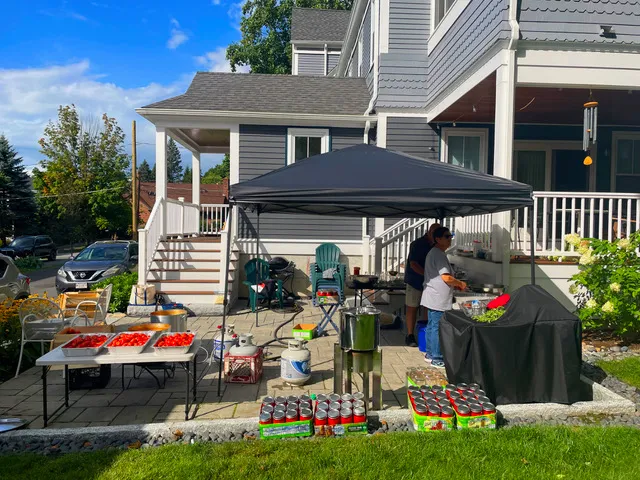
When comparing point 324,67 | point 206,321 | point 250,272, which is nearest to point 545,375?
point 206,321

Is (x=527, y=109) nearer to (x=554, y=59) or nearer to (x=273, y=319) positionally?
(x=554, y=59)

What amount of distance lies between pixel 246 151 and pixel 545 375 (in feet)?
27.6

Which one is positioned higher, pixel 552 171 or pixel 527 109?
pixel 527 109

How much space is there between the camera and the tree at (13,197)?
97.7 feet

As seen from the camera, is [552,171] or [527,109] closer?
[527,109]

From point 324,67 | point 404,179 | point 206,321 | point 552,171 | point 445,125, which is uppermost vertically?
point 324,67

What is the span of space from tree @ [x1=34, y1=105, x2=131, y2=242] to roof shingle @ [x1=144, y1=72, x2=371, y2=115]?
18.1 metres

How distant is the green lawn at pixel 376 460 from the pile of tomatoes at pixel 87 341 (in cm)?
99

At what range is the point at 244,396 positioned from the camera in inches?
183

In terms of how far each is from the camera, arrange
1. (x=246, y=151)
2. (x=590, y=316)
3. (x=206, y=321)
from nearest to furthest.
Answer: (x=590, y=316) < (x=206, y=321) < (x=246, y=151)

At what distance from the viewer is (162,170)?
33.9 ft

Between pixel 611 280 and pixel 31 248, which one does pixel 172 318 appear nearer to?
pixel 611 280

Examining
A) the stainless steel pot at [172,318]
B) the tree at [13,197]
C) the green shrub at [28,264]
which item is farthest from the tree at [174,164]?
the stainless steel pot at [172,318]

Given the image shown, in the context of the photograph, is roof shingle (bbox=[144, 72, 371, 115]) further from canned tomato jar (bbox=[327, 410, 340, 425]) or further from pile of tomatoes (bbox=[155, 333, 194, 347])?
canned tomato jar (bbox=[327, 410, 340, 425])
